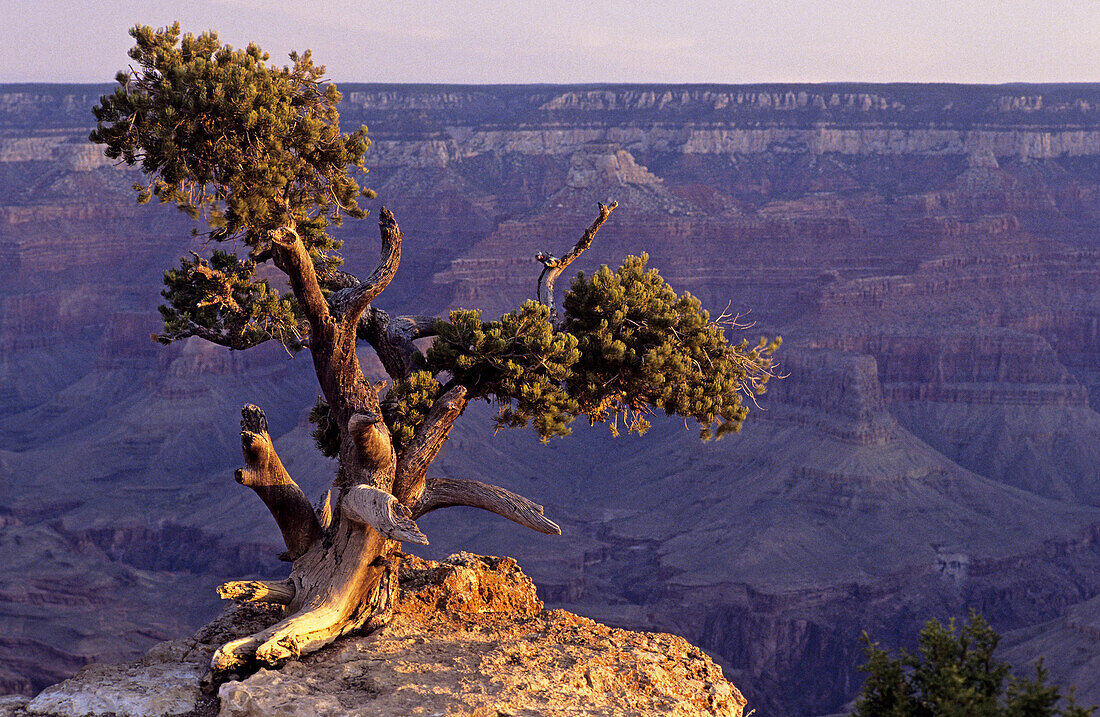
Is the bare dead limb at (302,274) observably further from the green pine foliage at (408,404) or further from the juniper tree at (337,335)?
the green pine foliage at (408,404)

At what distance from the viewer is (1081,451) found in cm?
12500

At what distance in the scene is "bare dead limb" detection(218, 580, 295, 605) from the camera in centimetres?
2124

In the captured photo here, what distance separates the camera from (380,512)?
21.1m

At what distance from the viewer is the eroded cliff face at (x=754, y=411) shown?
95.8 m

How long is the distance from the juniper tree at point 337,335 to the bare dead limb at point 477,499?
0.04 metres

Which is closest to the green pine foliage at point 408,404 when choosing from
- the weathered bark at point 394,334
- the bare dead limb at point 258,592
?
the weathered bark at point 394,334

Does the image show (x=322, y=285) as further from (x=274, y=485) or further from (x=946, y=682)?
(x=946, y=682)

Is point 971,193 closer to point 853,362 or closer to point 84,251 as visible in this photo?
point 853,362

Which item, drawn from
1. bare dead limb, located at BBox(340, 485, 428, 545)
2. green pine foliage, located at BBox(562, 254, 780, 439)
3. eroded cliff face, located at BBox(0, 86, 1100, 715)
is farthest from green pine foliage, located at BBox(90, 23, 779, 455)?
eroded cliff face, located at BBox(0, 86, 1100, 715)

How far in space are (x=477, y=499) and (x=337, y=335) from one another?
4.28 metres

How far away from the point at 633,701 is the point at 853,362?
104 m

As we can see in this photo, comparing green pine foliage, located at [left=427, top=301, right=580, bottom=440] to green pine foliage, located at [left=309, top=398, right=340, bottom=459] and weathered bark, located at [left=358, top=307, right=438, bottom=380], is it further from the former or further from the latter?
green pine foliage, located at [left=309, top=398, right=340, bottom=459]

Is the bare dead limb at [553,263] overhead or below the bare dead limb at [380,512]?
overhead

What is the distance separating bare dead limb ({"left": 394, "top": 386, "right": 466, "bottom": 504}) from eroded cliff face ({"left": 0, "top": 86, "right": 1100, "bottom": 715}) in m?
63.7
